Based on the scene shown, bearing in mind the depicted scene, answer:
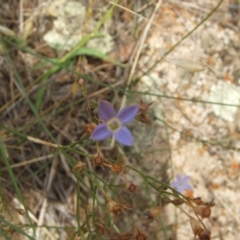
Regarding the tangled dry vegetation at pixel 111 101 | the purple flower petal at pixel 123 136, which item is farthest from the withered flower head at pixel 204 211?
the tangled dry vegetation at pixel 111 101

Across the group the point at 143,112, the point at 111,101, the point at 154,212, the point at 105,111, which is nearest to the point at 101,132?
the point at 105,111

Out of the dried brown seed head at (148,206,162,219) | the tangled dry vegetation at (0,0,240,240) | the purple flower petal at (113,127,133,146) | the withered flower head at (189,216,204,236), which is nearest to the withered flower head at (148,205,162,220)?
the dried brown seed head at (148,206,162,219)

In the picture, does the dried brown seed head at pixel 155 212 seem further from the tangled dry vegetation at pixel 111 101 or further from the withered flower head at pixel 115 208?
the tangled dry vegetation at pixel 111 101

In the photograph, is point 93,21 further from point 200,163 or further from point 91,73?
point 200,163

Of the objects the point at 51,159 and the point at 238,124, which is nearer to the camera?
the point at 51,159

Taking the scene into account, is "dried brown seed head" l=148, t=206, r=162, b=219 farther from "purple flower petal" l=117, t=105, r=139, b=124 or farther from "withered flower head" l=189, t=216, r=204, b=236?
"purple flower petal" l=117, t=105, r=139, b=124

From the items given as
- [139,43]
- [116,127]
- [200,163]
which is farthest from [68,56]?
[116,127]
